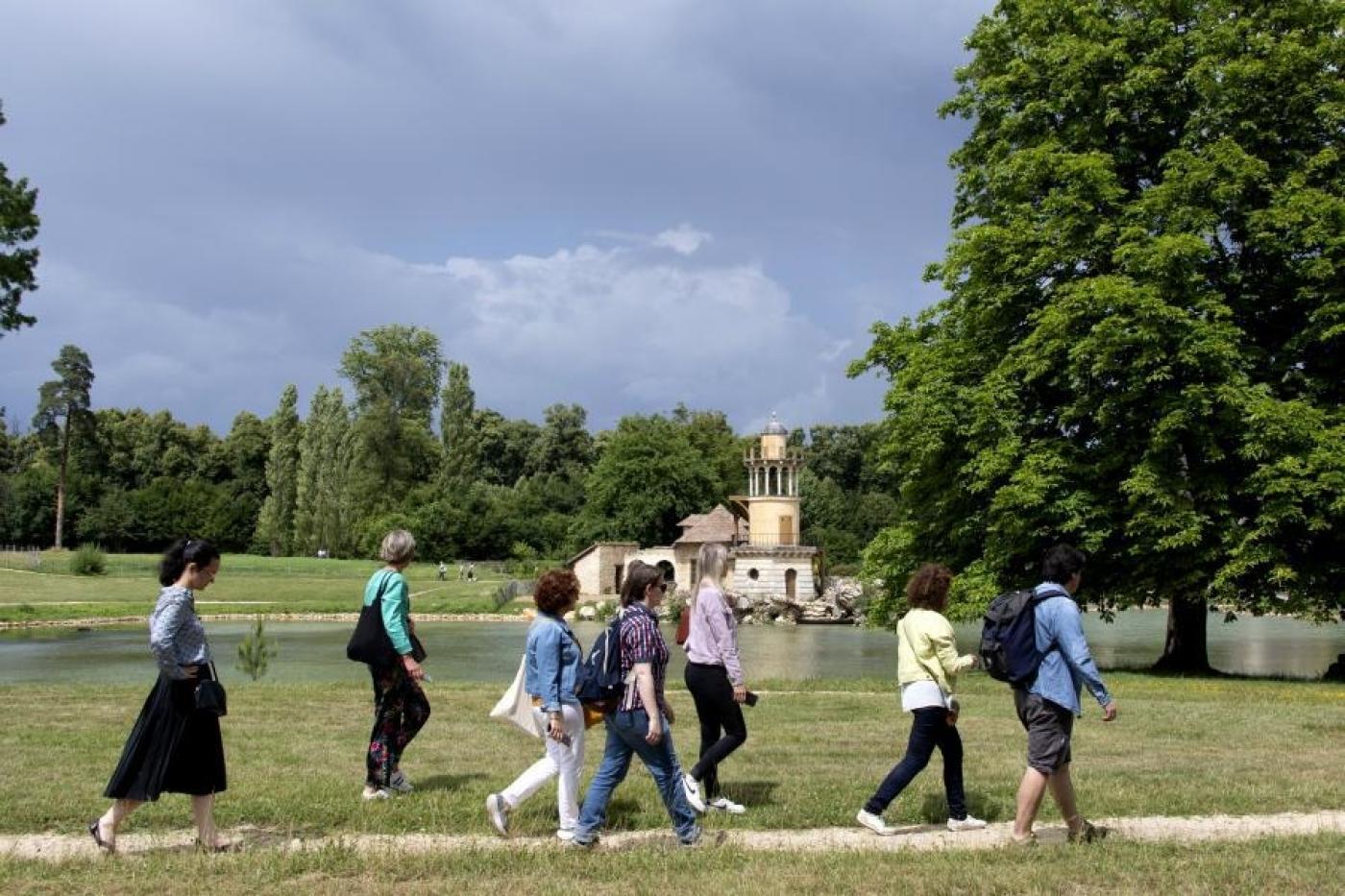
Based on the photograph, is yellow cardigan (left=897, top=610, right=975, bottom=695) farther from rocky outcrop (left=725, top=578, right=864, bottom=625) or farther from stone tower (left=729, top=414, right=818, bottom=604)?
stone tower (left=729, top=414, right=818, bottom=604)

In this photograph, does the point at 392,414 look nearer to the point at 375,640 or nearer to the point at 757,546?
the point at 757,546

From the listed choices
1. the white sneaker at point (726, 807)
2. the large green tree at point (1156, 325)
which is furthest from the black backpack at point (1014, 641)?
the large green tree at point (1156, 325)

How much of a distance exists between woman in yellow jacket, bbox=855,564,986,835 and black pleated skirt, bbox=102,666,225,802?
150 inches

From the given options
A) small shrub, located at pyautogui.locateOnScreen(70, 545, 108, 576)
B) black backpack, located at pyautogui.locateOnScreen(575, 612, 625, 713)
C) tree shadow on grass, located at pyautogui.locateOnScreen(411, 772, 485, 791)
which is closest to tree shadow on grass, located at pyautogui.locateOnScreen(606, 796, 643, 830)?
black backpack, located at pyautogui.locateOnScreen(575, 612, 625, 713)

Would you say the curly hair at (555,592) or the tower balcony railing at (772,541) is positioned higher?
the tower balcony railing at (772,541)

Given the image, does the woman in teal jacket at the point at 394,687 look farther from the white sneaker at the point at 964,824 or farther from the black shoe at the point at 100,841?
the white sneaker at the point at 964,824

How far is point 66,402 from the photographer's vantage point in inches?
3324

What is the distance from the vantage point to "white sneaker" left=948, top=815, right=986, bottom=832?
7.24 meters

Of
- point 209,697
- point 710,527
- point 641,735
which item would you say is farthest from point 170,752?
point 710,527

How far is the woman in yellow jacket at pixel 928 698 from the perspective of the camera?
715cm

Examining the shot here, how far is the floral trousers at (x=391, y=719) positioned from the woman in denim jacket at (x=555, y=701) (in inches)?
45.6

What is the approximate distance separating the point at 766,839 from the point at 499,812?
1578 mm

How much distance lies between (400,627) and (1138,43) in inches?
701

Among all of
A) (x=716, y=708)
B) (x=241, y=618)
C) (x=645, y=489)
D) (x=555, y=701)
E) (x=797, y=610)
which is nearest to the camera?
(x=555, y=701)
